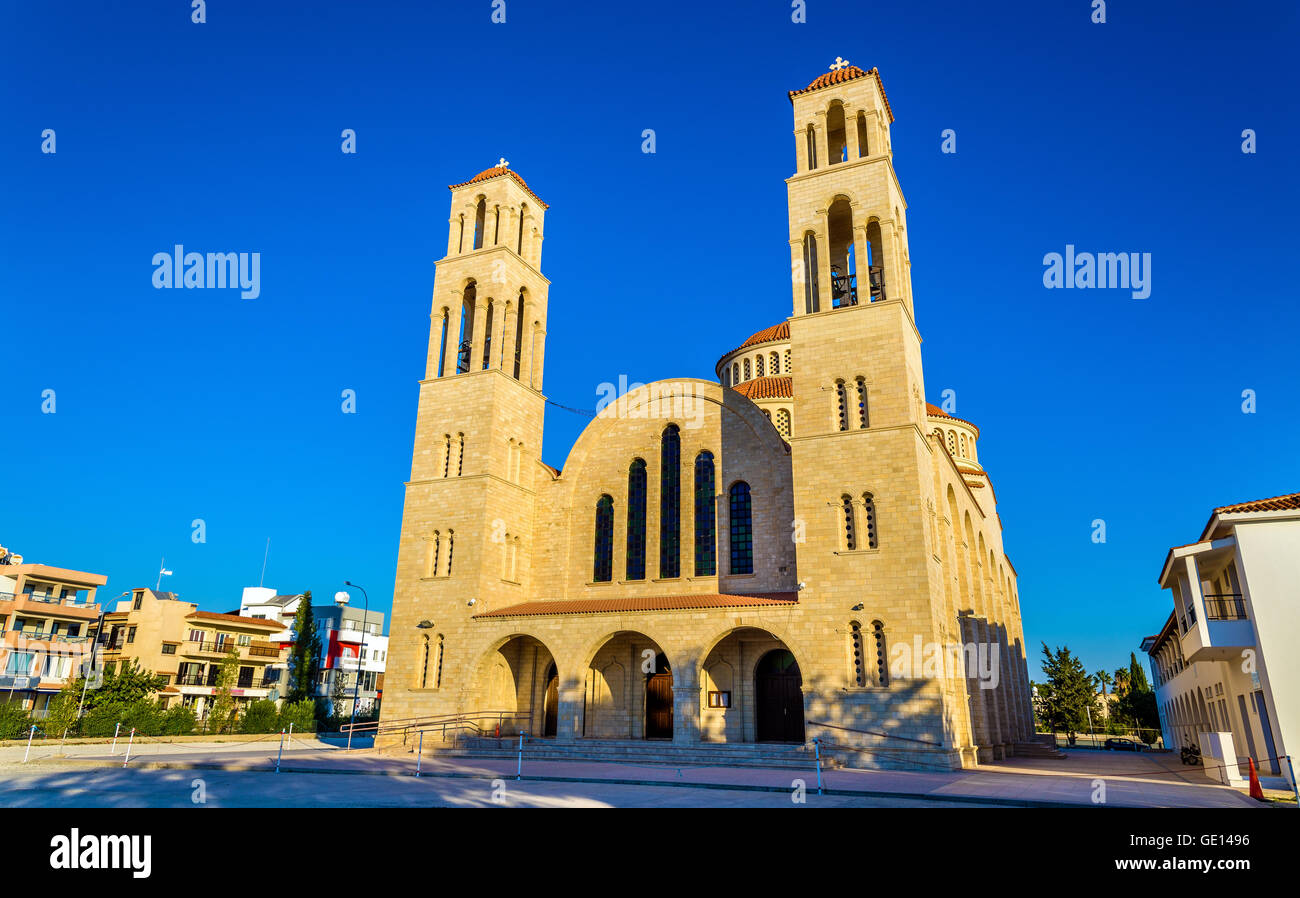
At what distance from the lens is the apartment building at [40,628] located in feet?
136

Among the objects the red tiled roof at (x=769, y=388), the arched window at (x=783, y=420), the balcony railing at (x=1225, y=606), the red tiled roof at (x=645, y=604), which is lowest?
the balcony railing at (x=1225, y=606)

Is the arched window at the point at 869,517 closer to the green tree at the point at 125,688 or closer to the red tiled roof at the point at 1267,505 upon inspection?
the red tiled roof at the point at 1267,505

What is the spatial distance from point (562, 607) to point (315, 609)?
196 feet

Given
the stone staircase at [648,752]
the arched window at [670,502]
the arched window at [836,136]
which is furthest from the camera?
the arched window at [836,136]

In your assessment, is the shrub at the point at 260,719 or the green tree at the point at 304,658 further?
the green tree at the point at 304,658

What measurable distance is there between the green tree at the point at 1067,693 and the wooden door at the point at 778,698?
35.5 metres

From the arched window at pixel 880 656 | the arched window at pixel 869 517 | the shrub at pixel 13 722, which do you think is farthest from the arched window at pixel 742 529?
the shrub at pixel 13 722

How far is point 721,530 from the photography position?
2738 centimetres

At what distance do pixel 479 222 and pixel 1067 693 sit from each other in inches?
1872

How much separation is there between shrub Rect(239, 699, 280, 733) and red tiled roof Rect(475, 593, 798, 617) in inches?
570

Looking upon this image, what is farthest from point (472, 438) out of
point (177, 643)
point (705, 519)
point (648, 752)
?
point (177, 643)

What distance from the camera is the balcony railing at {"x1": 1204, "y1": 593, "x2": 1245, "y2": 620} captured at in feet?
62.7
